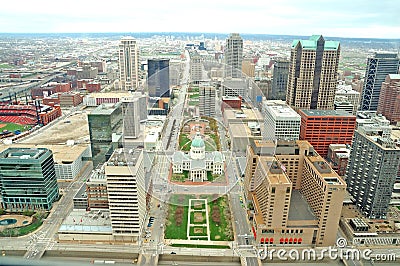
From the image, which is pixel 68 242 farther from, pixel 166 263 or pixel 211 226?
pixel 211 226

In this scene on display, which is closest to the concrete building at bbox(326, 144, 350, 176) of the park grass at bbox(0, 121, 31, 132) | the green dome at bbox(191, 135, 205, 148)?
the green dome at bbox(191, 135, 205, 148)

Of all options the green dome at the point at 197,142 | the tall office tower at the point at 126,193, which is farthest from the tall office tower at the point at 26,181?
the green dome at the point at 197,142

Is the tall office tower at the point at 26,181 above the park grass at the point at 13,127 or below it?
above

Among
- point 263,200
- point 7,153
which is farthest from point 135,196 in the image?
point 7,153

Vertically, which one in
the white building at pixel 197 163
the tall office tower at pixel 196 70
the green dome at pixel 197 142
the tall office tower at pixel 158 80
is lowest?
the white building at pixel 197 163

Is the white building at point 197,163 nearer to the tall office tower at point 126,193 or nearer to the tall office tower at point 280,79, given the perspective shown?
the tall office tower at point 126,193

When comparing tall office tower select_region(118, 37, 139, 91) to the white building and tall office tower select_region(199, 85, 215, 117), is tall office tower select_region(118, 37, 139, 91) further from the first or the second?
the white building
